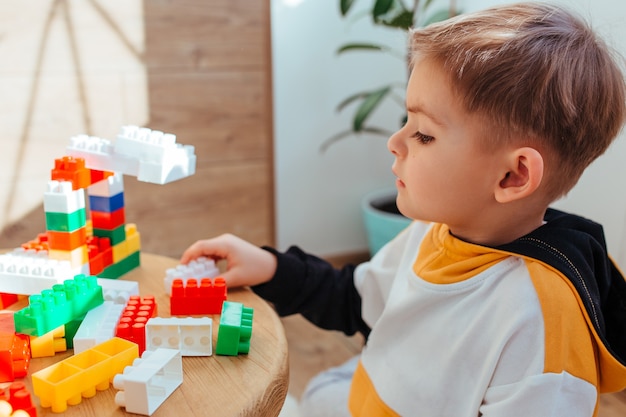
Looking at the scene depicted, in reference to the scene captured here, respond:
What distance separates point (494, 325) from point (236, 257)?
0.32 meters

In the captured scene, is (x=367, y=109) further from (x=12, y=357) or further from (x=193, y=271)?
(x=12, y=357)

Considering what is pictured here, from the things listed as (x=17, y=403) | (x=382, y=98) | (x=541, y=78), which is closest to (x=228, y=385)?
(x=17, y=403)

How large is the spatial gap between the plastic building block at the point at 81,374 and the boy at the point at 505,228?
307 millimetres

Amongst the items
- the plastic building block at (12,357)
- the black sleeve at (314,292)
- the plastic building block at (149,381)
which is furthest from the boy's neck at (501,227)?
the plastic building block at (12,357)

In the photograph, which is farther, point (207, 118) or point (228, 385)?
point (207, 118)

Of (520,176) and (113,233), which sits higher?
(520,176)

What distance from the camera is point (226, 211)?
1662mm

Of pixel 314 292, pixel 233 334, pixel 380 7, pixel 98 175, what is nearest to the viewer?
pixel 233 334

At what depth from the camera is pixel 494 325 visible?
0.62 meters

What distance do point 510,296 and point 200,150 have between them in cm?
111

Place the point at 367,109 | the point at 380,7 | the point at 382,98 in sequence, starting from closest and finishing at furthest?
the point at 380,7 → the point at 367,109 → the point at 382,98

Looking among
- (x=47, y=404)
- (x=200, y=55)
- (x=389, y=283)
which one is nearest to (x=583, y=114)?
(x=389, y=283)

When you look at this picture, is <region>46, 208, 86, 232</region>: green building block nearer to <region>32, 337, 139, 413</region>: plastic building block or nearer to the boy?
<region>32, 337, 139, 413</region>: plastic building block

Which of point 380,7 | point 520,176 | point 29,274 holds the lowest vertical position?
point 29,274
